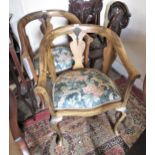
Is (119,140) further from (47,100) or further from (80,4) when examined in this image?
(80,4)

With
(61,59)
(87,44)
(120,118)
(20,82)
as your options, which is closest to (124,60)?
(87,44)

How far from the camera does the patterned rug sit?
1.49m

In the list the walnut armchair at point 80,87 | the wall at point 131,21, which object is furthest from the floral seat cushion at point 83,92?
the wall at point 131,21

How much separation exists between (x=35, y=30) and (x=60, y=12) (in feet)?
1.01

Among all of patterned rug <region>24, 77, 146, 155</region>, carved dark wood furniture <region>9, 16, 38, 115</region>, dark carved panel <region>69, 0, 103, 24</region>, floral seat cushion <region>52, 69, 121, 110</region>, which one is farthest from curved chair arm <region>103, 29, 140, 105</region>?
carved dark wood furniture <region>9, 16, 38, 115</region>

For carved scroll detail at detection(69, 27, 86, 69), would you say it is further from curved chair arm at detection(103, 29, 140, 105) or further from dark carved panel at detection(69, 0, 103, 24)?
dark carved panel at detection(69, 0, 103, 24)

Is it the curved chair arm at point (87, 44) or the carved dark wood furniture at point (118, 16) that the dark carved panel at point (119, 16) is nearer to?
the carved dark wood furniture at point (118, 16)

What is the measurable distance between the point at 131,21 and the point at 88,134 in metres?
1.02

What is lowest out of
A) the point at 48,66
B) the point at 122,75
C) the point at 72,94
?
the point at 122,75

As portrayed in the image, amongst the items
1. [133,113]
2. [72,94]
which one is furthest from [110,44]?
[133,113]

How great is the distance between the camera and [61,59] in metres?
1.59
